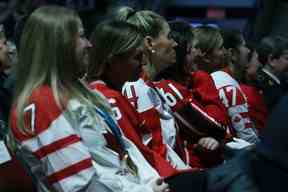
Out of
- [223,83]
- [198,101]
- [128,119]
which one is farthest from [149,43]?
[223,83]

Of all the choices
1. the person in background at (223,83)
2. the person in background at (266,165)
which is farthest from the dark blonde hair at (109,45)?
the person in background at (223,83)

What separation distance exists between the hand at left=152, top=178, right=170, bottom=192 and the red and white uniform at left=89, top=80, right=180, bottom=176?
0.85 ft

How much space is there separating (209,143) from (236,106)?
0.84 m

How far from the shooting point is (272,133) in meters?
2.73

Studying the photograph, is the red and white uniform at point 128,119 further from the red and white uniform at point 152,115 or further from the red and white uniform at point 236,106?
the red and white uniform at point 236,106

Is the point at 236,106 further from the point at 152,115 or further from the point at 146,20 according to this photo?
the point at 152,115

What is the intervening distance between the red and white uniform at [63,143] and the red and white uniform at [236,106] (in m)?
2.56

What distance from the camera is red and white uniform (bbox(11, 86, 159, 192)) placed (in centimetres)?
356

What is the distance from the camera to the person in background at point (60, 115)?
3564mm

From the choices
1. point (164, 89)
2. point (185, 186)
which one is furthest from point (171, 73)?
point (185, 186)

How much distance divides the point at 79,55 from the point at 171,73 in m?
1.80

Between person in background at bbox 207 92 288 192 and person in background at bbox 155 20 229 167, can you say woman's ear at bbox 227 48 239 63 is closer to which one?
person in background at bbox 155 20 229 167

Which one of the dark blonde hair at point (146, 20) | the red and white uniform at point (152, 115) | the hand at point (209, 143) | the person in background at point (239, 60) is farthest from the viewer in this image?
the person in background at point (239, 60)

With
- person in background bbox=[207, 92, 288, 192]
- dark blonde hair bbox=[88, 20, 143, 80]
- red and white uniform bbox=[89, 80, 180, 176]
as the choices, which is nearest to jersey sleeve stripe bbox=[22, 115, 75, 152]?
red and white uniform bbox=[89, 80, 180, 176]
